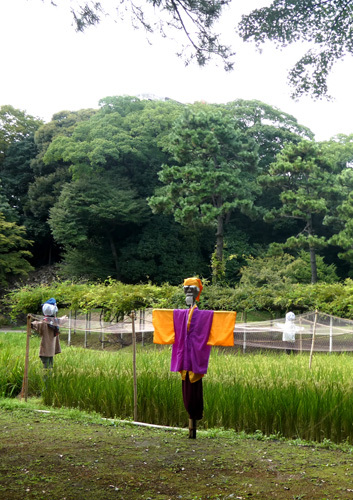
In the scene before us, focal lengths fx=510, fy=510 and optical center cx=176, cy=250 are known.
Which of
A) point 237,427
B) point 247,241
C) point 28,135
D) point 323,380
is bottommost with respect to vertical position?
point 237,427

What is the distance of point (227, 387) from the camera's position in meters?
5.17

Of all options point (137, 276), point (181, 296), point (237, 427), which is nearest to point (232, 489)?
point (237, 427)

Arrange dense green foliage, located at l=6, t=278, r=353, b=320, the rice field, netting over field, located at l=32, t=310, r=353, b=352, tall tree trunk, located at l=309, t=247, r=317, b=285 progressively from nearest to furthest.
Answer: the rice field
netting over field, located at l=32, t=310, r=353, b=352
dense green foliage, located at l=6, t=278, r=353, b=320
tall tree trunk, located at l=309, t=247, r=317, b=285

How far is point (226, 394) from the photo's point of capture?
495 cm

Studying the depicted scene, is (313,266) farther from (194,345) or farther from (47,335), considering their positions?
(194,345)

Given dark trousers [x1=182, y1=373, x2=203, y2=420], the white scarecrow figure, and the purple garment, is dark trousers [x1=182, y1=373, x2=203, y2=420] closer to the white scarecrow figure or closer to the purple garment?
the purple garment

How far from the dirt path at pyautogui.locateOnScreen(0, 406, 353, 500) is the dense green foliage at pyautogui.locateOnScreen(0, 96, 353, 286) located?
14.0 meters

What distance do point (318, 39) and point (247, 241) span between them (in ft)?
62.4

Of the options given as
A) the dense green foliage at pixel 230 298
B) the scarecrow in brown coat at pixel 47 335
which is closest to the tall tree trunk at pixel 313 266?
the dense green foliage at pixel 230 298

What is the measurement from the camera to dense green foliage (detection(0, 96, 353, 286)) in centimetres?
1919

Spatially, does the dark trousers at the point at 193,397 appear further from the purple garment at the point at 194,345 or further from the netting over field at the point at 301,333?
the netting over field at the point at 301,333

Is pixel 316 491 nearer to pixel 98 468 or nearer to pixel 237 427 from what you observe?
pixel 98 468

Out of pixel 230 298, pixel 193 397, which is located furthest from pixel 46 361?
pixel 230 298

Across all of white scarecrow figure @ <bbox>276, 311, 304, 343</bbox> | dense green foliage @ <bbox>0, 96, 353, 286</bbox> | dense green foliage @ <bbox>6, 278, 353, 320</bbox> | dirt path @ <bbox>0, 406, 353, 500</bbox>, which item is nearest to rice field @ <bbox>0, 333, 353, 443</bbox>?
dirt path @ <bbox>0, 406, 353, 500</bbox>
